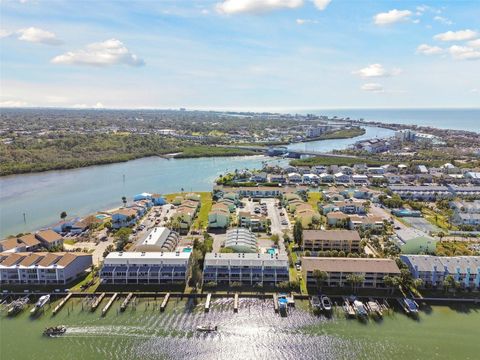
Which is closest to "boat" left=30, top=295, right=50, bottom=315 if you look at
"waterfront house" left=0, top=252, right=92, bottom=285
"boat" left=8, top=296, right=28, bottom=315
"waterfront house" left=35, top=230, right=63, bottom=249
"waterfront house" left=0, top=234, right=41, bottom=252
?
"boat" left=8, top=296, right=28, bottom=315

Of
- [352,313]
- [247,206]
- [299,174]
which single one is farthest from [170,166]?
[352,313]

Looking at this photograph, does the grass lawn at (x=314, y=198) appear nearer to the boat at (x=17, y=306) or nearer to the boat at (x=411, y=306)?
the boat at (x=411, y=306)

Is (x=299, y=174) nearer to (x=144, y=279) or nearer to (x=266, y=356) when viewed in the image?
(x=144, y=279)

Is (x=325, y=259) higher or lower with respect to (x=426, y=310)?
higher

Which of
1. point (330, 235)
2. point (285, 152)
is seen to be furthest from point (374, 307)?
point (285, 152)

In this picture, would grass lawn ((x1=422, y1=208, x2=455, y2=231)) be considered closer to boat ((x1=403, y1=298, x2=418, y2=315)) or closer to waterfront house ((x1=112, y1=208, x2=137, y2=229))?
boat ((x1=403, y1=298, x2=418, y2=315))
